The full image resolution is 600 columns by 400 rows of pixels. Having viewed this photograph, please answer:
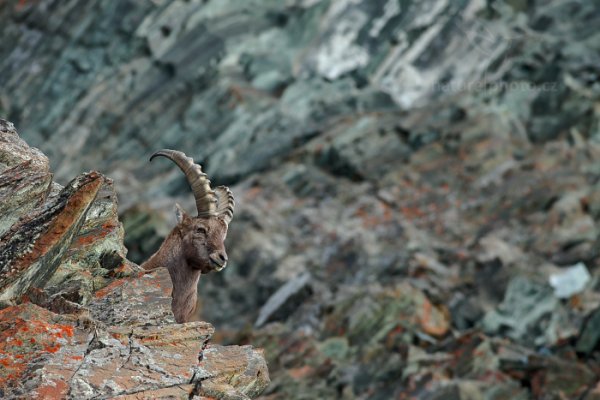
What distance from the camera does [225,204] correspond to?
572 inches

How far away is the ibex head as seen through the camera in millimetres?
13742

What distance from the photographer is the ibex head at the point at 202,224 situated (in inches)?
541

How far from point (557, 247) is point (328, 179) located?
947cm

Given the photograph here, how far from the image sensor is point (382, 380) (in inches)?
894

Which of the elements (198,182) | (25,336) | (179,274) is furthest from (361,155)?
(25,336)

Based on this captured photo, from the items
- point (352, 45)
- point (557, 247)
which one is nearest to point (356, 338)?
point (557, 247)

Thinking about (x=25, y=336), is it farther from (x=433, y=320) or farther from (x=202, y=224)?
(x=433, y=320)

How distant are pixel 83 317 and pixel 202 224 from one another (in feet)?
13.3

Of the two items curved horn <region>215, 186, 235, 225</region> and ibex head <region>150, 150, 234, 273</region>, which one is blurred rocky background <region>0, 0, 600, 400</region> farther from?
ibex head <region>150, 150, 234, 273</region>

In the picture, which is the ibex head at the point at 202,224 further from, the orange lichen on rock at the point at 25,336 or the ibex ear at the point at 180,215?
the orange lichen on rock at the point at 25,336

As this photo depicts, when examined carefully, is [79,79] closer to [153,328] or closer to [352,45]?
[352,45]

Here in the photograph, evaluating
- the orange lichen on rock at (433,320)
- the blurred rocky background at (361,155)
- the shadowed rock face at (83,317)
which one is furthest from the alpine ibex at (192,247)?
the orange lichen on rock at (433,320)

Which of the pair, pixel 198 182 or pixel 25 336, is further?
pixel 198 182

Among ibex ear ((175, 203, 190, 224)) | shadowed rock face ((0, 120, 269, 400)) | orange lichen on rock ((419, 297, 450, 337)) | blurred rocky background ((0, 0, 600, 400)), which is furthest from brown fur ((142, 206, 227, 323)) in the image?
orange lichen on rock ((419, 297, 450, 337))
